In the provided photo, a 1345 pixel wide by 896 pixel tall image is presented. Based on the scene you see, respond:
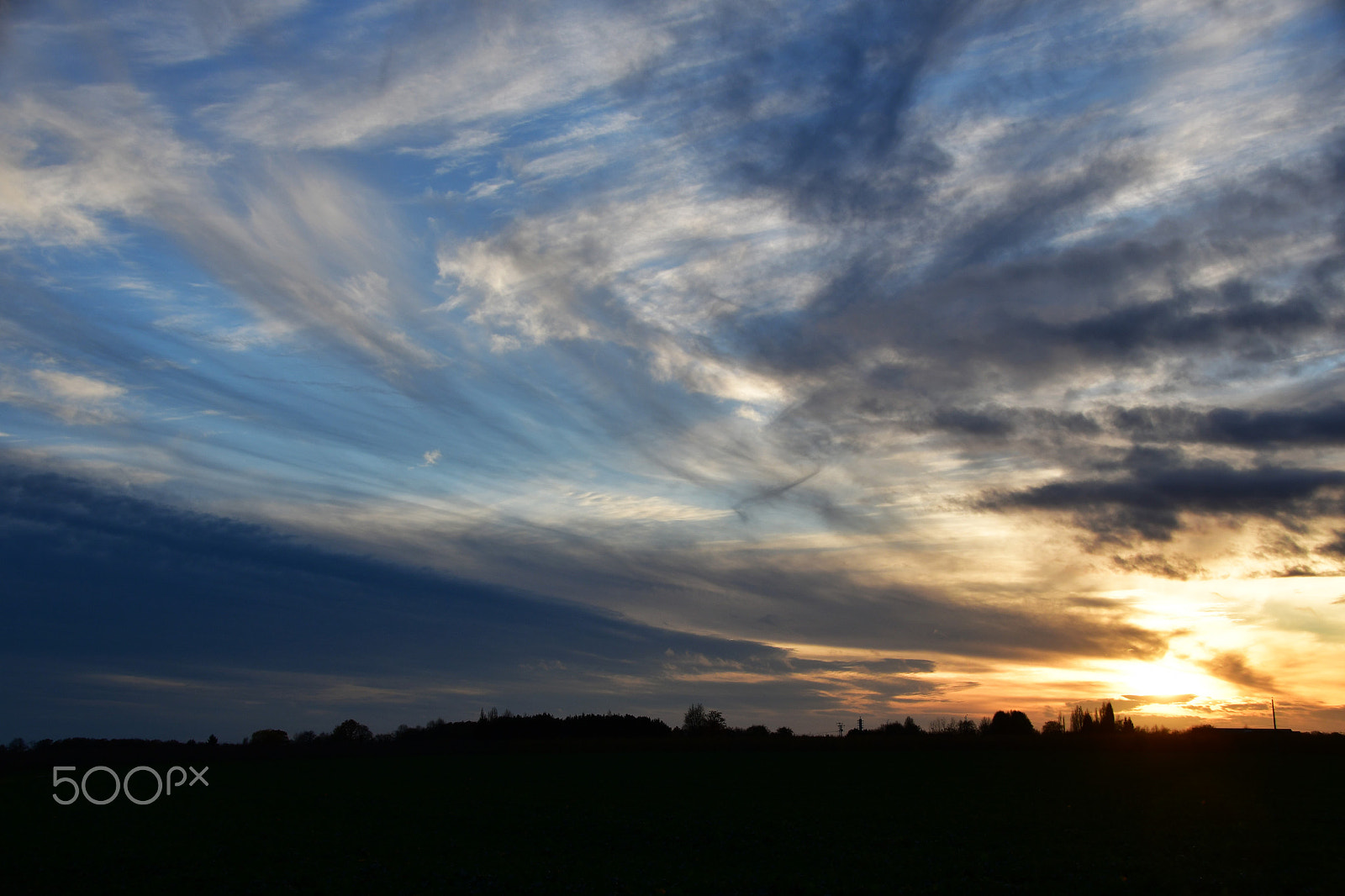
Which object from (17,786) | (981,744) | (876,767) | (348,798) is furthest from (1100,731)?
(17,786)

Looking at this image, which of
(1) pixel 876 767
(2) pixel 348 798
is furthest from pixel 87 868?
(1) pixel 876 767

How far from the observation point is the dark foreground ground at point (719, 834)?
32.9 m

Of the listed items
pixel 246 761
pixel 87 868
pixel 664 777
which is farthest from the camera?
pixel 246 761

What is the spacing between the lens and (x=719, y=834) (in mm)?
44469

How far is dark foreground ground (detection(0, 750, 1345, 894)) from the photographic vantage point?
3291 centimetres

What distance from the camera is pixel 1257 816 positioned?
149 ft

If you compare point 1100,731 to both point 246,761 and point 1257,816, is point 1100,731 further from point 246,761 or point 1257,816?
point 246,761

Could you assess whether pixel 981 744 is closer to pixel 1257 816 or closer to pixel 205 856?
pixel 1257 816

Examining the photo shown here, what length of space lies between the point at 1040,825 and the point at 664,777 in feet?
149

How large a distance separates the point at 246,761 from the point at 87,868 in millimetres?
82562

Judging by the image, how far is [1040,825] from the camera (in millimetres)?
43781

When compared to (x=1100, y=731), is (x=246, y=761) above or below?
below

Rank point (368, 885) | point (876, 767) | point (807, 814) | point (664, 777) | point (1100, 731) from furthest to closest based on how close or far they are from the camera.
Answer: point (1100, 731) < point (876, 767) < point (664, 777) < point (807, 814) < point (368, 885)

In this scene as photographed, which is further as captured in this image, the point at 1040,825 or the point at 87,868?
the point at 1040,825
